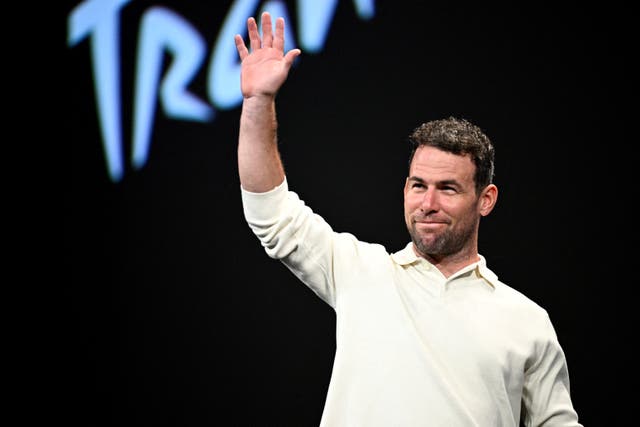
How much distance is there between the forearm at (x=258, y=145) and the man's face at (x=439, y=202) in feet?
1.15

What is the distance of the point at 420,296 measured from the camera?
169cm

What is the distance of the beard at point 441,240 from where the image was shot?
5.60ft

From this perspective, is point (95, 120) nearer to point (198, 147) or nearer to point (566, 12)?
point (198, 147)

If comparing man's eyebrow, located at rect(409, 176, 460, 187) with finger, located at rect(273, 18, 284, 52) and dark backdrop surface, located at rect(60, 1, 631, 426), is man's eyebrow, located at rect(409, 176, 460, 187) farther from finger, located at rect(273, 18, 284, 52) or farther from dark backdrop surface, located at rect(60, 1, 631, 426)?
dark backdrop surface, located at rect(60, 1, 631, 426)

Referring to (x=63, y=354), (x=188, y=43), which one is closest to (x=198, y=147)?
(x=188, y=43)

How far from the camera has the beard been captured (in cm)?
171

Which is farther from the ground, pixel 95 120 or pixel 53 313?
pixel 95 120

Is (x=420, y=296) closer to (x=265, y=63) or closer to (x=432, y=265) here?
(x=432, y=265)

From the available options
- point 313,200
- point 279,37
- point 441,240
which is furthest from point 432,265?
point 313,200

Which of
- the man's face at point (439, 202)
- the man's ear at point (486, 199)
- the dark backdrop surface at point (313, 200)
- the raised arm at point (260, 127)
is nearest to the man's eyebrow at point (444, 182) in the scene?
the man's face at point (439, 202)

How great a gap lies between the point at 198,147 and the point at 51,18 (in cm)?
67

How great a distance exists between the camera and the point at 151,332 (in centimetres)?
266

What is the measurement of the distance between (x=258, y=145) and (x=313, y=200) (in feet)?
3.90

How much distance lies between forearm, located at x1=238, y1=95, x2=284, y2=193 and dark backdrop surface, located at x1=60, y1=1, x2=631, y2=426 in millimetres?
1145
